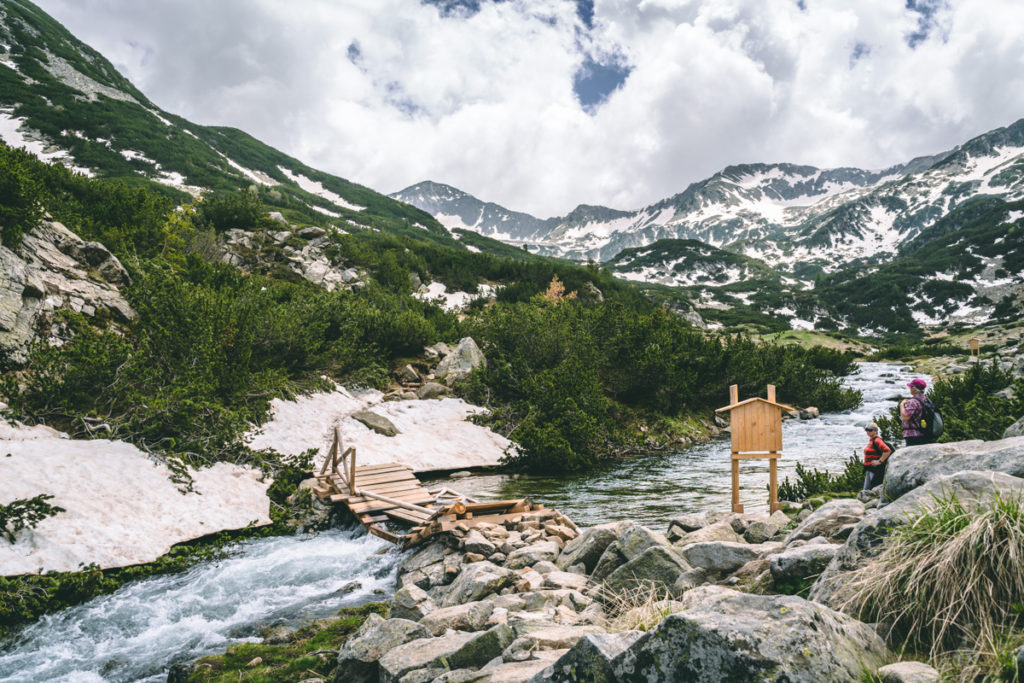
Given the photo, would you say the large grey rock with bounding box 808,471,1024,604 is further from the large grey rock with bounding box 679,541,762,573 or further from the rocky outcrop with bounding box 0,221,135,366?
the rocky outcrop with bounding box 0,221,135,366

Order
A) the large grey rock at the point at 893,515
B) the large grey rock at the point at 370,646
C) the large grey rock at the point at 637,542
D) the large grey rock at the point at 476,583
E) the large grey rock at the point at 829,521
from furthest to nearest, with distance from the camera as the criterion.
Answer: the large grey rock at the point at 476,583, the large grey rock at the point at 637,542, the large grey rock at the point at 829,521, the large grey rock at the point at 370,646, the large grey rock at the point at 893,515

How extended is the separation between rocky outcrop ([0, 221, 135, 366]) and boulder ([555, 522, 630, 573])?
1036cm

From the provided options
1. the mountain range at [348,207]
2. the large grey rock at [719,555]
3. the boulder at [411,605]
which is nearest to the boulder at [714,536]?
the large grey rock at [719,555]

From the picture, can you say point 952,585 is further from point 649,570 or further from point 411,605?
point 411,605

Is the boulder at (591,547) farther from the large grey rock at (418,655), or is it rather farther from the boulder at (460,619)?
the large grey rock at (418,655)

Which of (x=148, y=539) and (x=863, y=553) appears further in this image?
(x=148, y=539)

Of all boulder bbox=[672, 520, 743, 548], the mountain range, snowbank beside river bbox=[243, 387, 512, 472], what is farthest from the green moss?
the mountain range

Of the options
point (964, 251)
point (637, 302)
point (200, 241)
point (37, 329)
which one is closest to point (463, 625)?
point (37, 329)

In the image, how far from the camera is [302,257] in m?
29.1

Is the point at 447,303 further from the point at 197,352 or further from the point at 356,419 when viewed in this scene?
the point at 197,352

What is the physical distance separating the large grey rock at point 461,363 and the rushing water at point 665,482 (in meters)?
5.34

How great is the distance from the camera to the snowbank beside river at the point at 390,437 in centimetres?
1231

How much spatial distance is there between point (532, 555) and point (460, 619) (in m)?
2.27

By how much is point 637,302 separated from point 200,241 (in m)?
31.6
